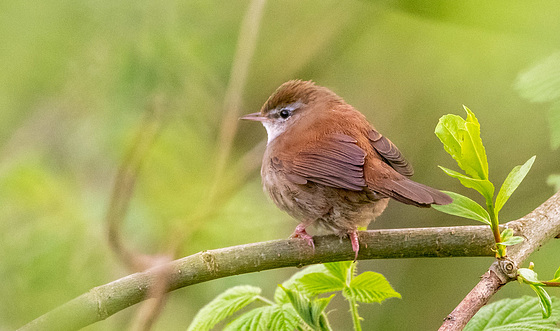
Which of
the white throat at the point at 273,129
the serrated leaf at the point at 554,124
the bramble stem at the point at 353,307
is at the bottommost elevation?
the bramble stem at the point at 353,307

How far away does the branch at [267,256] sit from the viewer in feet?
7.43

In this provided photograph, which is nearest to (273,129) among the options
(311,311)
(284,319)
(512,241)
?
(284,319)

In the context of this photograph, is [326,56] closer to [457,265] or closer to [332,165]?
[332,165]

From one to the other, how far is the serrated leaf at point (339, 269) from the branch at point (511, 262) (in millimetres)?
595

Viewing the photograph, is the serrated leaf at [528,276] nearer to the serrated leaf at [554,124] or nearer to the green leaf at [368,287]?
the green leaf at [368,287]

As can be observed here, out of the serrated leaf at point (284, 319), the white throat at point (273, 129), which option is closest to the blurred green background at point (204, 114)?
the white throat at point (273, 129)

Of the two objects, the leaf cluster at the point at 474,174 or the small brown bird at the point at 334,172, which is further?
the small brown bird at the point at 334,172

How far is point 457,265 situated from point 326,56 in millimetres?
2739

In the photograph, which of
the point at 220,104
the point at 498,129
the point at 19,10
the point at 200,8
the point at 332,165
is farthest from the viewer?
the point at 498,129

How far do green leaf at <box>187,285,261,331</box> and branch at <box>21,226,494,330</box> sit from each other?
11 centimetres

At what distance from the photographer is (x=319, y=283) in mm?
2322

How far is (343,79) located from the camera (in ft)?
21.3

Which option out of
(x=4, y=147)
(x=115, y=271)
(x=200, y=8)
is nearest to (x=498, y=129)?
(x=200, y=8)

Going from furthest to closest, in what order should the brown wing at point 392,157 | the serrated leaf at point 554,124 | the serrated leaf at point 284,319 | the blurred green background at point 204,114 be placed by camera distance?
the brown wing at point 392,157 → the blurred green background at point 204,114 → the serrated leaf at point 554,124 → the serrated leaf at point 284,319
